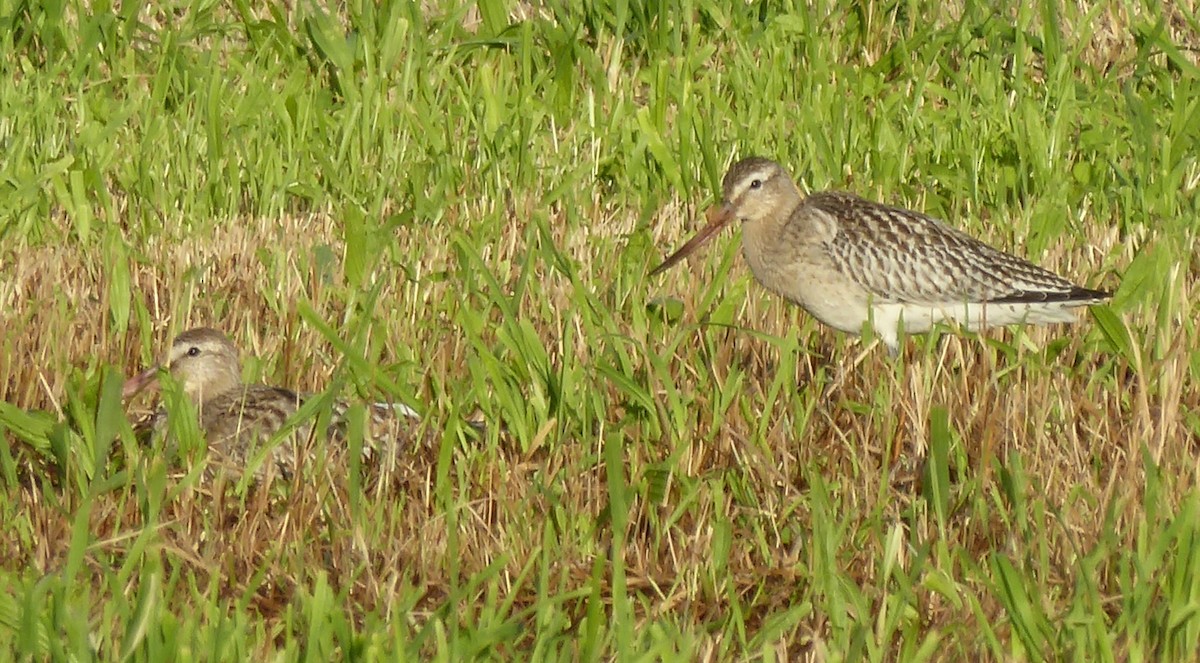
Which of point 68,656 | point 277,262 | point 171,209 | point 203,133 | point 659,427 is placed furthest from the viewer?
point 203,133

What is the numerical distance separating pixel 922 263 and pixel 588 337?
1.55 metres

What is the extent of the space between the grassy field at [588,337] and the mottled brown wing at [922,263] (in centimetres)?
23

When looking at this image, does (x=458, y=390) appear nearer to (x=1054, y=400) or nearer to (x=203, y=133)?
(x=1054, y=400)

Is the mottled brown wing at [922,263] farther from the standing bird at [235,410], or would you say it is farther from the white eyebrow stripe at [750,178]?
the standing bird at [235,410]

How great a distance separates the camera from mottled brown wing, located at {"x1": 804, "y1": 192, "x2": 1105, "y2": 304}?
287 inches

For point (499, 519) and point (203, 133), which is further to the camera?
point (203, 133)

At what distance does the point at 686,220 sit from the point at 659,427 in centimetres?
318

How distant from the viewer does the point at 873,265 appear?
7.40 meters

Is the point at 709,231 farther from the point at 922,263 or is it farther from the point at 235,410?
the point at 235,410

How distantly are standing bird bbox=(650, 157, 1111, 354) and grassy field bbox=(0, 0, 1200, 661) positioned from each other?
0.50ft

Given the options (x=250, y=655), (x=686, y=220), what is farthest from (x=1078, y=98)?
(x=250, y=655)

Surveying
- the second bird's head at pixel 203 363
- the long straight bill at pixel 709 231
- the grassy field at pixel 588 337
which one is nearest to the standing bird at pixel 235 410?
the second bird's head at pixel 203 363

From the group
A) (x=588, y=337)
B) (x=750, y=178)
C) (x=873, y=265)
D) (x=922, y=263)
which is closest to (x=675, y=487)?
(x=588, y=337)

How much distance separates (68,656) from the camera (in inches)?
169
